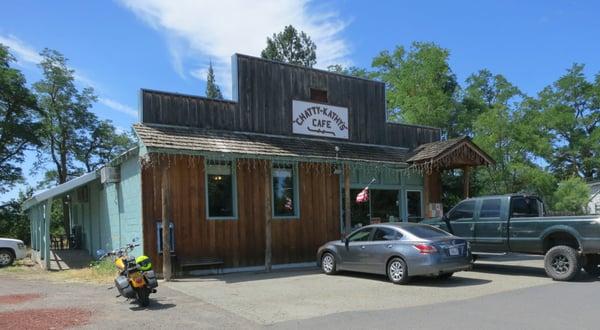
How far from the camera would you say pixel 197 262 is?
1417 centimetres

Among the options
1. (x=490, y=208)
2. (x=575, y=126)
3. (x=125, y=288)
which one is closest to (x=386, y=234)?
(x=490, y=208)

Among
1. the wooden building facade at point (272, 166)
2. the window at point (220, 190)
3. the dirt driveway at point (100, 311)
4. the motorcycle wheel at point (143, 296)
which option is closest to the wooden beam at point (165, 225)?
the wooden building facade at point (272, 166)

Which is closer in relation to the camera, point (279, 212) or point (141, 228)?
point (141, 228)

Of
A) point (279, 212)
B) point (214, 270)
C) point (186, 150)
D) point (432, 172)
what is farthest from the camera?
point (432, 172)

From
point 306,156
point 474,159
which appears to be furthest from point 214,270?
point 474,159

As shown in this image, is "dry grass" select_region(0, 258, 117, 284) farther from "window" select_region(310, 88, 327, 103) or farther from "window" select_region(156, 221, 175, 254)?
"window" select_region(310, 88, 327, 103)

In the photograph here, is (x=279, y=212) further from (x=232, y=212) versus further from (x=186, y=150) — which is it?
(x=186, y=150)

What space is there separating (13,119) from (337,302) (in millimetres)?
33354

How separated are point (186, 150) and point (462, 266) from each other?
7.25 metres

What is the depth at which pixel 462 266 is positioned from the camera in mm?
11867

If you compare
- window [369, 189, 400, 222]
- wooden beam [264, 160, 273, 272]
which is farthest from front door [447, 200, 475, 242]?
wooden beam [264, 160, 273, 272]

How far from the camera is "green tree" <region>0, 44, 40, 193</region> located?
35.0 metres

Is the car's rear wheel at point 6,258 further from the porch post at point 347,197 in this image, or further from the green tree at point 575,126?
the green tree at point 575,126

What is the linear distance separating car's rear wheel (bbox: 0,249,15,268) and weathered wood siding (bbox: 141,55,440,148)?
33.4ft
